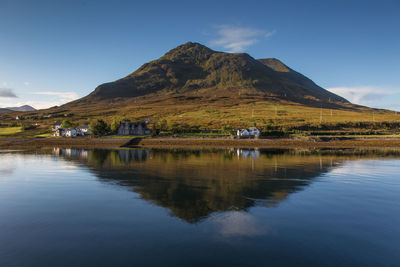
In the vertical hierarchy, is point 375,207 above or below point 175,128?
below

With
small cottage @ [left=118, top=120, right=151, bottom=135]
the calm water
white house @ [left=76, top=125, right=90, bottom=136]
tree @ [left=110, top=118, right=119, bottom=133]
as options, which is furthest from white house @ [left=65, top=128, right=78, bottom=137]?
the calm water

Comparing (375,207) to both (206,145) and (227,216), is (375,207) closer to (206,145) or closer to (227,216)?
(227,216)

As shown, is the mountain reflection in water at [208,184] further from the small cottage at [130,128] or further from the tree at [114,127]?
the small cottage at [130,128]

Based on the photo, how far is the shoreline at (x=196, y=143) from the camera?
344 feet

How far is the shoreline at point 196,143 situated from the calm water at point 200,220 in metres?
62.6

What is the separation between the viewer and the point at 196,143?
109375 millimetres

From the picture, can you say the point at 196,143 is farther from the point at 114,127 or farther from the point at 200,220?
the point at 200,220

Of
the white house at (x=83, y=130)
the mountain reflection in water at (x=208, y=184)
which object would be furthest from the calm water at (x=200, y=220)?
the white house at (x=83, y=130)

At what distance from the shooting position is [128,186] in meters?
37.8

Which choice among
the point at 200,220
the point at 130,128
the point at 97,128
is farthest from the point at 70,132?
the point at 200,220

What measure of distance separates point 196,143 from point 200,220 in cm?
8553

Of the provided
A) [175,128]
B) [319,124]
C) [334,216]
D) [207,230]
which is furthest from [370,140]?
[207,230]

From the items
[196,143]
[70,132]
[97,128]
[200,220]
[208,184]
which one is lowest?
[200,220]

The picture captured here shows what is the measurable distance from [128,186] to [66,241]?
17884mm
